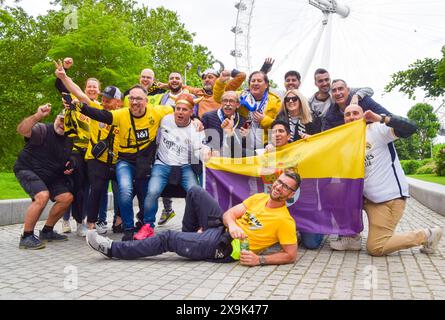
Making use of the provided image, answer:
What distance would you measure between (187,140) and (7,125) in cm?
2164

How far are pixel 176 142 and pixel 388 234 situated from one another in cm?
295

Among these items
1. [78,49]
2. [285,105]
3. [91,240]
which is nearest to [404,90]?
[78,49]

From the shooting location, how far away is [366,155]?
577 centimetres

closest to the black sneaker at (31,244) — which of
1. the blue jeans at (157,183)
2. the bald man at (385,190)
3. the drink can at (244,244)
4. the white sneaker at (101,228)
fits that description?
the white sneaker at (101,228)

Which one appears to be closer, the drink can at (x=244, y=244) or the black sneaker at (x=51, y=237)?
the drink can at (x=244, y=244)

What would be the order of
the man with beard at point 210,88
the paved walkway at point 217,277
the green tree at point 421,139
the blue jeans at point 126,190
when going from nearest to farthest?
the paved walkway at point 217,277 → the blue jeans at point 126,190 → the man with beard at point 210,88 → the green tree at point 421,139

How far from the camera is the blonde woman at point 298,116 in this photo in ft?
19.9

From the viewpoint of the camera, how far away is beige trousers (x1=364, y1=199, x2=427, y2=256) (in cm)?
538

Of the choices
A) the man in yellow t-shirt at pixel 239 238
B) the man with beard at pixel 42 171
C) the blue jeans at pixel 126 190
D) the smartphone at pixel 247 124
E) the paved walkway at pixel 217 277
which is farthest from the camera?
the smartphone at pixel 247 124

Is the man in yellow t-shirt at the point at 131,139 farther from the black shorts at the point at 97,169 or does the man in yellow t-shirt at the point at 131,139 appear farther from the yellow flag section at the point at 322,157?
the yellow flag section at the point at 322,157

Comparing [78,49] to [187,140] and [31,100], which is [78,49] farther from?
[187,140]

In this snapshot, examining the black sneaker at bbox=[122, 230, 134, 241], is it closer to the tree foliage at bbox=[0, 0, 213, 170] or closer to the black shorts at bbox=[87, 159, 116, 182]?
the black shorts at bbox=[87, 159, 116, 182]

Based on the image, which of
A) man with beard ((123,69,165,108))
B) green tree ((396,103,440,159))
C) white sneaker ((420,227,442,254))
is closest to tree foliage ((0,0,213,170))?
man with beard ((123,69,165,108))

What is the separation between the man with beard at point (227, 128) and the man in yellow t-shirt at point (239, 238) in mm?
1387
